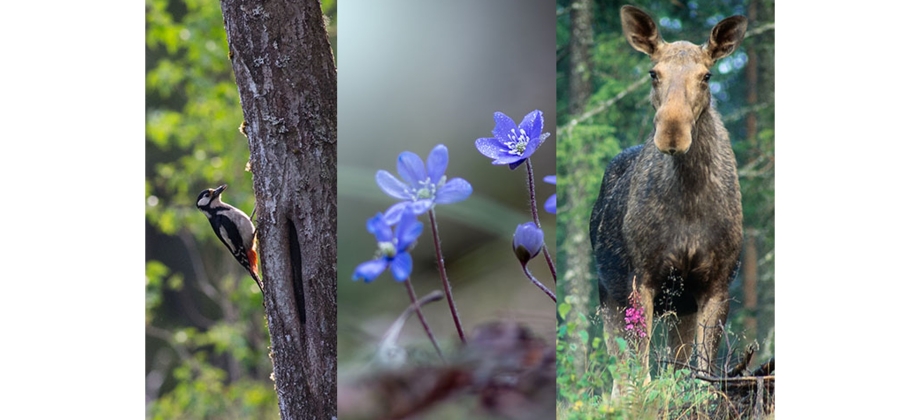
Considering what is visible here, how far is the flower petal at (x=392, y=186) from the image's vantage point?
3242 millimetres

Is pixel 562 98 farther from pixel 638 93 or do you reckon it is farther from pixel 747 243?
pixel 747 243

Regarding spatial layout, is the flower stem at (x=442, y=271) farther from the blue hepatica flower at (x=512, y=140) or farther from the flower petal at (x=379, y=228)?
the blue hepatica flower at (x=512, y=140)

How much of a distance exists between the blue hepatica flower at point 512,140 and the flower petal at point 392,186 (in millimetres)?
341

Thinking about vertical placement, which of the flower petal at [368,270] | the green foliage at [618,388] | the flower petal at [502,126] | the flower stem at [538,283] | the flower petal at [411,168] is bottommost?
the green foliage at [618,388]

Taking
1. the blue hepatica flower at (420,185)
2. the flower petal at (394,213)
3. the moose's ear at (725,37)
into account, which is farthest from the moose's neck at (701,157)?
the flower petal at (394,213)

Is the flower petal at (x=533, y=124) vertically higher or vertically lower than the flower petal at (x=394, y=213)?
higher

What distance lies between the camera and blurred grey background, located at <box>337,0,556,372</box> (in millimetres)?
3242

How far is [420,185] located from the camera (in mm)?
3291

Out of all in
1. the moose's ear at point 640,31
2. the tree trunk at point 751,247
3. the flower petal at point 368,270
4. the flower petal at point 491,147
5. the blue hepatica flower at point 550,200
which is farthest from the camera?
the tree trunk at point 751,247

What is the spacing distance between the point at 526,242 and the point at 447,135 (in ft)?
1.65

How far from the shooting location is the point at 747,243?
4387 millimetres

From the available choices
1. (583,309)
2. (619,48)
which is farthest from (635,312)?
(619,48)

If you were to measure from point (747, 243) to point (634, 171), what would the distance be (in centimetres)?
67

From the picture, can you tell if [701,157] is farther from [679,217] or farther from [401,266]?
[401,266]
